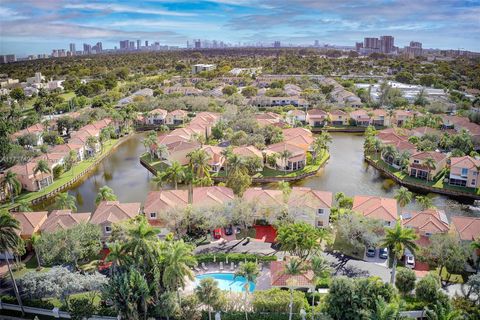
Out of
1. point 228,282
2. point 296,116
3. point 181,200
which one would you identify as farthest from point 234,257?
point 296,116

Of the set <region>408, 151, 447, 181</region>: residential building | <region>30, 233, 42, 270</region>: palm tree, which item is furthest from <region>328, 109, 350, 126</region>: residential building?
<region>30, 233, 42, 270</region>: palm tree

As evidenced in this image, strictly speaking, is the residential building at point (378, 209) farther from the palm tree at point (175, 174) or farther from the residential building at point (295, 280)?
the palm tree at point (175, 174)

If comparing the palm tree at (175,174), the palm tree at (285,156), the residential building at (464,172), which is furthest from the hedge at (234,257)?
the residential building at (464,172)

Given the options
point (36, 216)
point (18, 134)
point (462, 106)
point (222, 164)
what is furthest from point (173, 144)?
point (462, 106)

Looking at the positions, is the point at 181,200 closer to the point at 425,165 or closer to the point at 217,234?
the point at 217,234

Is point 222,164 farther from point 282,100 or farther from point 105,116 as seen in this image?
point 282,100

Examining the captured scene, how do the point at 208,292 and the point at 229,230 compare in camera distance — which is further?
the point at 229,230
